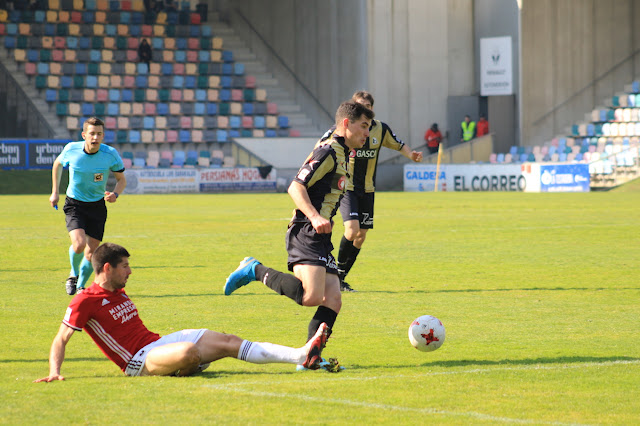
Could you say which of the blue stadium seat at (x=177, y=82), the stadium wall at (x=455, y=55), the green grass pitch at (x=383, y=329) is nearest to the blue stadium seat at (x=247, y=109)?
the blue stadium seat at (x=177, y=82)

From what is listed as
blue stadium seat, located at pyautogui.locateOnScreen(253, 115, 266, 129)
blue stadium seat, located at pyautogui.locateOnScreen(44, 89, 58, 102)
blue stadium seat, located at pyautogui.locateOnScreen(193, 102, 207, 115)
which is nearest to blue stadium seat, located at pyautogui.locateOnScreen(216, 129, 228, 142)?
blue stadium seat, located at pyautogui.locateOnScreen(193, 102, 207, 115)

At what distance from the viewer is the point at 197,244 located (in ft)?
54.5

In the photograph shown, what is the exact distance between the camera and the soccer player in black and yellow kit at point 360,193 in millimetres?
10852

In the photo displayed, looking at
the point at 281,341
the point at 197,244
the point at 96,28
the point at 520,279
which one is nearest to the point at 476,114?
the point at 96,28

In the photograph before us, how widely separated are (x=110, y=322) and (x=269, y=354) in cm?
107

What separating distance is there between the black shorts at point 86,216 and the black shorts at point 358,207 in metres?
2.63

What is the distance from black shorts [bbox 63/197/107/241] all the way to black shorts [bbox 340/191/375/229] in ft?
8.62

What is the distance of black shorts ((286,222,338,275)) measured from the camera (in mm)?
7031

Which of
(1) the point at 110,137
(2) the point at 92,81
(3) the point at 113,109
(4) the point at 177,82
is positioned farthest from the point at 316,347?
(4) the point at 177,82

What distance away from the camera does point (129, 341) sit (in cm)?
639

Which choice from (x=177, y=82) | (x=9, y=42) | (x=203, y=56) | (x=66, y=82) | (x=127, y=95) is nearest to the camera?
(x=66, y=82)

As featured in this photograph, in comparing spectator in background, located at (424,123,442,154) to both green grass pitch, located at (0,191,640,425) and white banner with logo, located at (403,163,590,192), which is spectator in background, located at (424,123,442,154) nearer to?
white banner with logo, located at (403,163,590,192)

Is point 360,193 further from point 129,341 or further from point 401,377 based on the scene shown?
point 129,341

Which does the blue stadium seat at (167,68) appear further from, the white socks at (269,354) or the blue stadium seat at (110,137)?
the white socks at (269,354)
